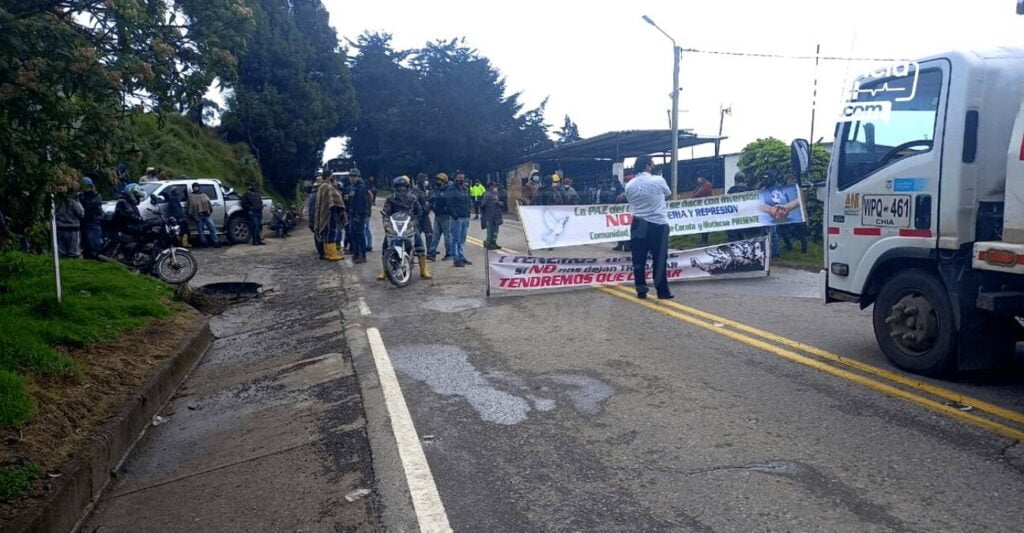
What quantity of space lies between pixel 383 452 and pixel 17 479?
6.51 ft

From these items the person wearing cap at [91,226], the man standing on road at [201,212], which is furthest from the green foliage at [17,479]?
the man standing on road at [201,212]

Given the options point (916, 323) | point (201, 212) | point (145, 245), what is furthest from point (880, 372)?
point (201, 212)

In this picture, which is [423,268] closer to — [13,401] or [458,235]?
[458,235]

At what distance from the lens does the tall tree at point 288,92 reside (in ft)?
113

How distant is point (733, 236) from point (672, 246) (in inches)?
145

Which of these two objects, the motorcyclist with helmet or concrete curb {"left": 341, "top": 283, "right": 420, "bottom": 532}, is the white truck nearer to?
concrete curb {"left": 341, "top": 283, "right": 420, "bottom": 532}

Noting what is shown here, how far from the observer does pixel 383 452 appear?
4.93m

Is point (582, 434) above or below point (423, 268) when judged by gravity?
below

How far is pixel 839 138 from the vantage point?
711 cm

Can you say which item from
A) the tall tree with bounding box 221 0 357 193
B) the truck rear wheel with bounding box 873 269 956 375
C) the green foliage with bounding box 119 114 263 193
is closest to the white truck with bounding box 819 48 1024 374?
the truck rear wheel with bounding box 873 269 956 375

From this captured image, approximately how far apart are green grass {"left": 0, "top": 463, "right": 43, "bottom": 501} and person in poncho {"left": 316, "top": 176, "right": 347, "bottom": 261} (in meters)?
11.9

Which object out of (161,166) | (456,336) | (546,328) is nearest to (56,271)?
(456,336)

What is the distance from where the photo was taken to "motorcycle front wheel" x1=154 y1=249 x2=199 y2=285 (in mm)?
12578

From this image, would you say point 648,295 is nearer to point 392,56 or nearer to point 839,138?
point 839,138
